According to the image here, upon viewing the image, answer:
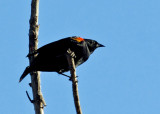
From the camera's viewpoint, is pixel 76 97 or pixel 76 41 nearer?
pixel 76 97

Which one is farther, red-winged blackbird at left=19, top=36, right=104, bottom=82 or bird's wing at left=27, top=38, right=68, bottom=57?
bird's wing at left=27, top=38, right=68, bottom=57

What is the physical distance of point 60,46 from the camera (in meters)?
4.91

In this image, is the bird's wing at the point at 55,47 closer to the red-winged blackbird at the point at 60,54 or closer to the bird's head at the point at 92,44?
the red-winged blackbird at the point at 60,54

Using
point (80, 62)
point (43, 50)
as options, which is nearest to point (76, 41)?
point (80, 62)

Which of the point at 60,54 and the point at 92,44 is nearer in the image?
the point at 60,54

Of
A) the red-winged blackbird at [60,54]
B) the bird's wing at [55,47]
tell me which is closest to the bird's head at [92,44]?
the red-winged blackbird at [60,54]

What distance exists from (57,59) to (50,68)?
8.9 inches

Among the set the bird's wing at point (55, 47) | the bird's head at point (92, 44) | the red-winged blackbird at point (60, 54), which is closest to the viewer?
the red-winged blackbird at point (60, 54)

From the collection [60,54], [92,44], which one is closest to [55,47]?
[60,54]

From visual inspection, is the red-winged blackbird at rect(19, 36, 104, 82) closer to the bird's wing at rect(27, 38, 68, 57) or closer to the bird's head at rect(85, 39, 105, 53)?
the bird's wing at rect(27, 38, 68, 57)

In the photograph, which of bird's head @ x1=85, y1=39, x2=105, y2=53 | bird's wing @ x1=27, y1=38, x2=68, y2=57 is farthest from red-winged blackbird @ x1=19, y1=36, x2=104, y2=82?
bird's head @ x1=85, y1=39, x2=105, y2=53

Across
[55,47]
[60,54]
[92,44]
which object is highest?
[92,44]

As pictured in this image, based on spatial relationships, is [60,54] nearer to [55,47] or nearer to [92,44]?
[55,47]

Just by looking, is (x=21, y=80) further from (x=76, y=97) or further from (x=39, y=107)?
(x=76, y=97)
